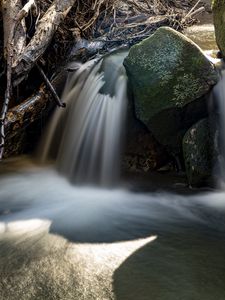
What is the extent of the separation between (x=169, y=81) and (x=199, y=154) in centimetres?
90

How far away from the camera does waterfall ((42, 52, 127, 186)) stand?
5.04 m

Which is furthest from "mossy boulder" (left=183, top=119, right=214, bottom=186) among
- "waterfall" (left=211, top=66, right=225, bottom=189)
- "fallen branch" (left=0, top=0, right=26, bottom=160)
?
"fallen branch" (left=0, top=0, right=26, bottom=160)

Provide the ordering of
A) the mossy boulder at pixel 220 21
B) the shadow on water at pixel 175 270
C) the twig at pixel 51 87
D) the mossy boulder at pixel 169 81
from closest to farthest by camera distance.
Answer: the shadow on water at pixel 175 270, the mossy boulder at pixel 169 81, the mossy boulder at pixel 220 21, the twig at pixel 51 87

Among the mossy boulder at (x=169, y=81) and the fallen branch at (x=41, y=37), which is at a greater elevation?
the fallen branch at (x=41, y=37)

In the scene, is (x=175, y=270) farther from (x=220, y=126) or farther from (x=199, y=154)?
(x=220, y=126)

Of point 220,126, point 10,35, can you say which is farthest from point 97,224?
point 10,35

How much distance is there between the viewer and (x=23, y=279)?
9.23ft

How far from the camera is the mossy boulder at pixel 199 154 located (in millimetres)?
4539

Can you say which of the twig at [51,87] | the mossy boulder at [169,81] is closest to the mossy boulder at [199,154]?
the mossy boulder at [169,81]

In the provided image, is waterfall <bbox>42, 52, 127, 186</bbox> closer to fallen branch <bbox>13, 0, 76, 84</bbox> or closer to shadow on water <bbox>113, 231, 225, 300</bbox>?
fallen branch <bbox>13, 0, 76, 84</bbox>

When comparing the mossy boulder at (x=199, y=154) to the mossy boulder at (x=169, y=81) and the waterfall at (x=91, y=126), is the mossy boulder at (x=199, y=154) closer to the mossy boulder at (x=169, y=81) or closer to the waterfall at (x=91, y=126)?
the mossy boulder at (x=169, y=81)

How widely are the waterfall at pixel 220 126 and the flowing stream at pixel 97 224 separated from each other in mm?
230

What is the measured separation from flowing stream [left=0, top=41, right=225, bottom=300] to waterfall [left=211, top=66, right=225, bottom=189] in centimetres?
23

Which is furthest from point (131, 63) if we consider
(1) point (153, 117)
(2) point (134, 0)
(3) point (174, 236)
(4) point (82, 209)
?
(2) point (134, 0)
